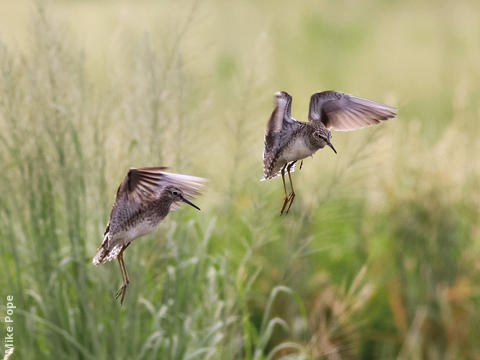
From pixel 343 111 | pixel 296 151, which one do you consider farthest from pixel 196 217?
pixel 296 151

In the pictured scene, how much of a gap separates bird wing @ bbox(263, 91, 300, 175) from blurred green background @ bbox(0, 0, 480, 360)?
0.11 m

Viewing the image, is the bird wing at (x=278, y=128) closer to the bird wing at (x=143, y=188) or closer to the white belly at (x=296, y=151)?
the white belly at (x=296, y=151)

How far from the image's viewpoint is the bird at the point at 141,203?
747 mm

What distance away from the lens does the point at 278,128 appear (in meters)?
0.81

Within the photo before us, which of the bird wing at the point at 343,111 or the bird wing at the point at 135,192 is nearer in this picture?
the bird wing at the point at 135,192

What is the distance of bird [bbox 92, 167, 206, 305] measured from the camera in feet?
2.45

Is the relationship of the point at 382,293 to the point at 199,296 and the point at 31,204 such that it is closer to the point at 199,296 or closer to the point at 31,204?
the point at 199,296

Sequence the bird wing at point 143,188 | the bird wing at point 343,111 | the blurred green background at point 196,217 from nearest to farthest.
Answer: the bird wing at point 143,188, the bird wing at point 343,111, the blurred green background at point 196,217

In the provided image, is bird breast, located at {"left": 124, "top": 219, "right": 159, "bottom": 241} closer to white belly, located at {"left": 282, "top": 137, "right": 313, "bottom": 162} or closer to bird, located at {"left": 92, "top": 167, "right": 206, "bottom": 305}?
bird, located at {"left": 92, "top": 167, "right": 206, "bottom": 305}

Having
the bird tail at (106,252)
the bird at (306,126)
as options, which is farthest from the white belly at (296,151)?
the bird tail at (106,252)

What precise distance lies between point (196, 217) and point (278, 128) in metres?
2.52

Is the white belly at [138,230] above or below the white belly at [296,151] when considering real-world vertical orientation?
below

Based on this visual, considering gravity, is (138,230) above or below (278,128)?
below

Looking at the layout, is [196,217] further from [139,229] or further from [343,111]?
[139,229]
